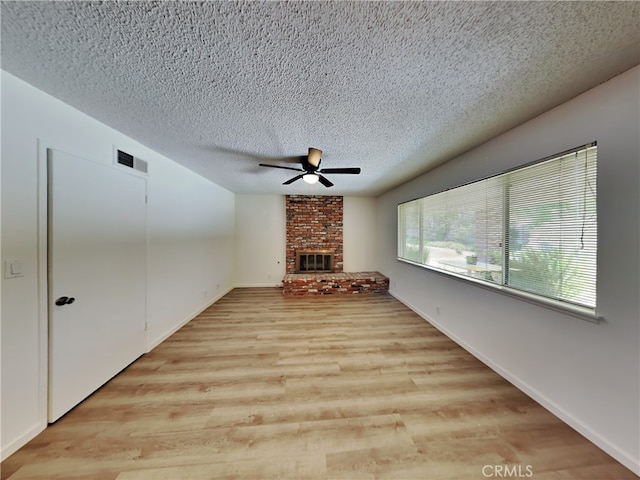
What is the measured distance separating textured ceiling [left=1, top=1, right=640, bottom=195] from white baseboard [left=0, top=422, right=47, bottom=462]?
7.57 feet

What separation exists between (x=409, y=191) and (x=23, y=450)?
4923 mm

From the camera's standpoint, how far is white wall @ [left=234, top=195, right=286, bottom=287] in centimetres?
508

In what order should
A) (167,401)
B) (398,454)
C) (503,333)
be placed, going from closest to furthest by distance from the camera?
1. (398,454)
2. (167,401)
3. (503,333)

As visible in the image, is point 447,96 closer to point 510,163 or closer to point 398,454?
point 510,163

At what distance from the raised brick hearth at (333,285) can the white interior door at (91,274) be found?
2703 millimetres

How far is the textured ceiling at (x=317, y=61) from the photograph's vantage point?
0.89 metres

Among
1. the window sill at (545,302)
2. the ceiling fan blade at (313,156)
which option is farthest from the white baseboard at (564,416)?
the ceiling fan blade at (313,156)

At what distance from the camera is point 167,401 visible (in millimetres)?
1645

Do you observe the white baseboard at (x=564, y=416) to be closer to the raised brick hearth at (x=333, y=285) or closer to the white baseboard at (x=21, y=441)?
the raised brick hearth at (x=333, y=285)

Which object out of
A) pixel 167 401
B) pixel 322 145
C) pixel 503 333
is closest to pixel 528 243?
pixel 503 333

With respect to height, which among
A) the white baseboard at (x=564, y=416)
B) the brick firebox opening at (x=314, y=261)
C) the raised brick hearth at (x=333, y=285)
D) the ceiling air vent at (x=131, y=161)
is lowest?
the white baseboard at (x=564, y=416)

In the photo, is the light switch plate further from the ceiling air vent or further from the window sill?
the window sill

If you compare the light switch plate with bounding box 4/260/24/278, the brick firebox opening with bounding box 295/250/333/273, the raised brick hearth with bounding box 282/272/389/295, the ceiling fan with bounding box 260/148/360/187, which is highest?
the ceiling fan with bounding box 260/148/360/187

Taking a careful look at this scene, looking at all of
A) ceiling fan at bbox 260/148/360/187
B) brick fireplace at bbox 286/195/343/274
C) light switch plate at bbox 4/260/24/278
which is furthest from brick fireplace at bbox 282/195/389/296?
light switch plate at bbox 4/260/24/278
